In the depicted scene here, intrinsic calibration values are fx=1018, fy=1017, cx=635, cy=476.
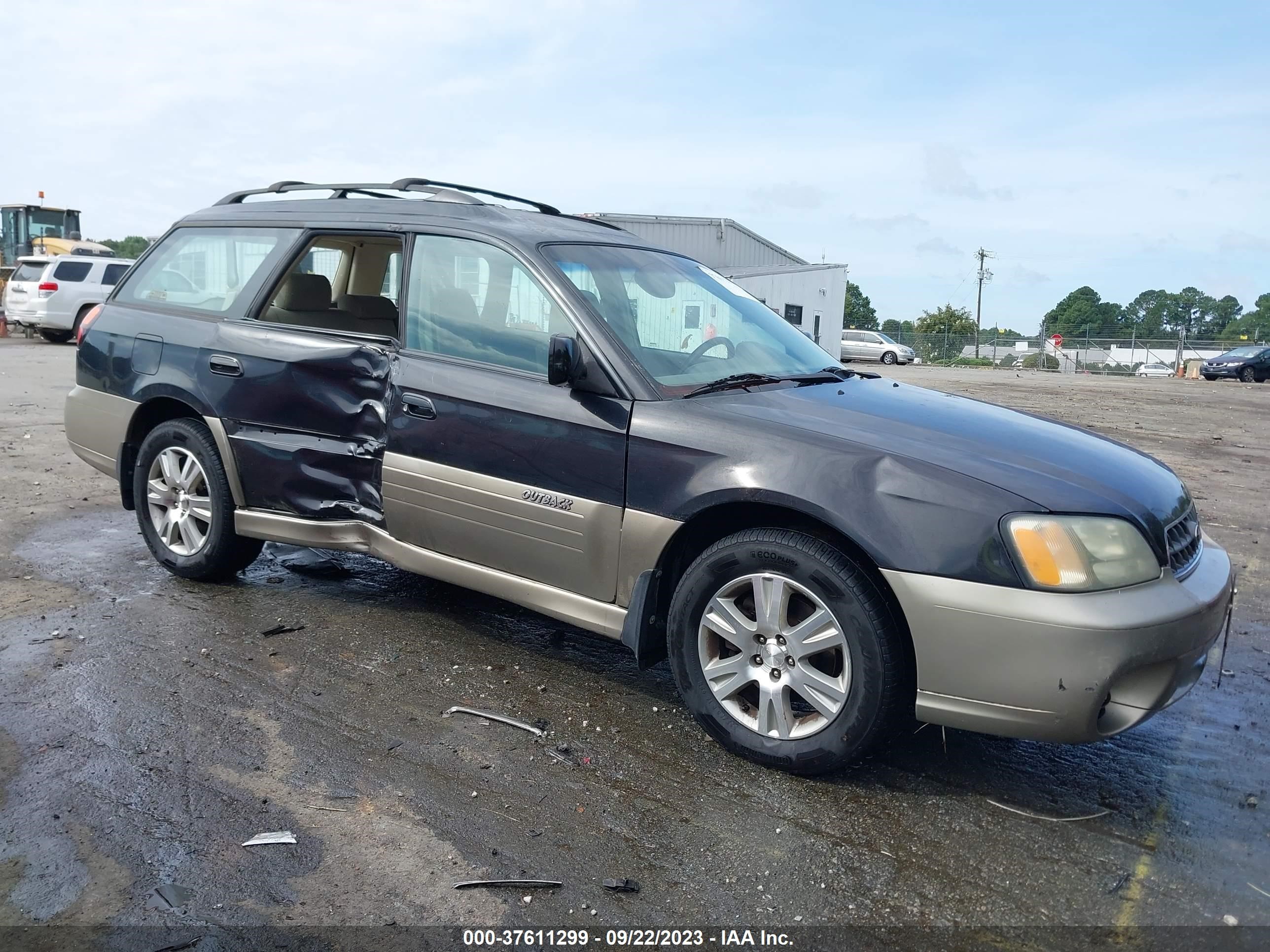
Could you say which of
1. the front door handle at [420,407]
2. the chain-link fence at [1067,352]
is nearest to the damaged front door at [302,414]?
the front door handle at [420,407]

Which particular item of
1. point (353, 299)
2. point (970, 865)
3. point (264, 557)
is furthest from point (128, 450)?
point (970, 865)

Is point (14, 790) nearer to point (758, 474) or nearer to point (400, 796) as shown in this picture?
point (400, 796)

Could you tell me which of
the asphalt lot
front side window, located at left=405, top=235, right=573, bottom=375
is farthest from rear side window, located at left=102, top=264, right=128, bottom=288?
front side window, located at left=405, top=235, right=573, bottom=375

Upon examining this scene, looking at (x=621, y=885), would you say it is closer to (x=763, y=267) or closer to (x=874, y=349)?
(x=763, y=267)

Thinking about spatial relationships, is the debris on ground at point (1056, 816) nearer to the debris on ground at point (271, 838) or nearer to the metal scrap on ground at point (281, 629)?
the debris on ground at point (271, 838)

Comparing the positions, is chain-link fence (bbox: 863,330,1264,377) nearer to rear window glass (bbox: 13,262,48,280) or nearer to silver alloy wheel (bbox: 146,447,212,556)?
rear window glass (bbox: 13,262,48,280)

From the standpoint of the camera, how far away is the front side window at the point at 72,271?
22.4 m

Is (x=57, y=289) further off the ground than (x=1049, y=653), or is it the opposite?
(x=57, y=289)

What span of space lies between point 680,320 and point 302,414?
172cm

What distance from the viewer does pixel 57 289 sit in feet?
73.5

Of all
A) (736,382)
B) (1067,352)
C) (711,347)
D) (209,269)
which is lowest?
(736,382)

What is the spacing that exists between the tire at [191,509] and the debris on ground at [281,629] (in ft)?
1.90

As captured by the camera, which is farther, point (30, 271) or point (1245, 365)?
point (1245, 365)

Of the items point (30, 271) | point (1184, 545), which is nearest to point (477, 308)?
point (1184, 545)
